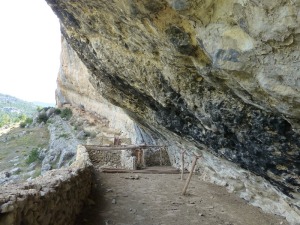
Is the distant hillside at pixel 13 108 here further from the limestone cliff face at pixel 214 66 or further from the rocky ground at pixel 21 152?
the limestone cliff face at pixel 214 66

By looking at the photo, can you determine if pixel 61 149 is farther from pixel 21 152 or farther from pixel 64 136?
pixel 21 152

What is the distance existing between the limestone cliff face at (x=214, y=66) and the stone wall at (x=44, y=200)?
3009 millimetres

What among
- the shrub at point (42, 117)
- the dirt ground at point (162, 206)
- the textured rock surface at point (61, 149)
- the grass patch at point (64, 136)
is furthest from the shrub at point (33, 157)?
the dirt ground at point (162, 206)

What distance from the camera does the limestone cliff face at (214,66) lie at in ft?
13.8

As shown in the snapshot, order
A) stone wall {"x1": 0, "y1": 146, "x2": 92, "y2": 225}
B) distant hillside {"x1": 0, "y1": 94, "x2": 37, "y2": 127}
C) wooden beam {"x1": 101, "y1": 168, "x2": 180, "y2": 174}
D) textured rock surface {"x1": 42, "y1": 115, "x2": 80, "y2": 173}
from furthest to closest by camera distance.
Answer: distant hillside {"x1": 0, "y1": 94, "x2": 37, "y2": 127} → textured rock surface {"x1": 42, "y1": 115, "x2": 80, "y2": 173} → wooden beam {"x1": 101, "y1": 168, "x2": 180, "y2": 174} → stone wall {"x1": 0, "y1": 146, "x2": 92, "y2": 225}

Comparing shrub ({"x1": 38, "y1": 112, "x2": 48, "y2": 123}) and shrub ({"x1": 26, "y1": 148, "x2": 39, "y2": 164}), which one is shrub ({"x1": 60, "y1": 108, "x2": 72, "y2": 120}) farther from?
shrub ({"x1": 26, "y1": 148, "x2": 39, "y2": 164})

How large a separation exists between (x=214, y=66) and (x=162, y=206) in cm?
513

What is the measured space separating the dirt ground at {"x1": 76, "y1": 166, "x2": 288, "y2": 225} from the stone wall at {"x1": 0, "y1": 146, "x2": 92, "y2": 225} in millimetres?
550

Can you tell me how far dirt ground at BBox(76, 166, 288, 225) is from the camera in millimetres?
8031

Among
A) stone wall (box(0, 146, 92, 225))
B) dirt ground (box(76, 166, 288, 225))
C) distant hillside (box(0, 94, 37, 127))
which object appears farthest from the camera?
distant hillside (box(0, 94, 37, 127))

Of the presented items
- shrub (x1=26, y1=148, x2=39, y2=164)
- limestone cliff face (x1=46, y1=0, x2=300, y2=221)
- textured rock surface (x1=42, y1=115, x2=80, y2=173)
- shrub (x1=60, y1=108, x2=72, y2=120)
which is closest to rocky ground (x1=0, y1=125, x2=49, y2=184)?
shrub (x1=26, y1=148, x2=39, y2=164)

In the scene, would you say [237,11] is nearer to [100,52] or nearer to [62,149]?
[100,52]

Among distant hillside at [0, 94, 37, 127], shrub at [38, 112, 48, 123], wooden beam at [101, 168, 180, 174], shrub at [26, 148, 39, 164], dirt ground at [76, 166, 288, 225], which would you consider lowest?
shrub at [26, 148, 39, 164]

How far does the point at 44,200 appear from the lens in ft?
17.3
